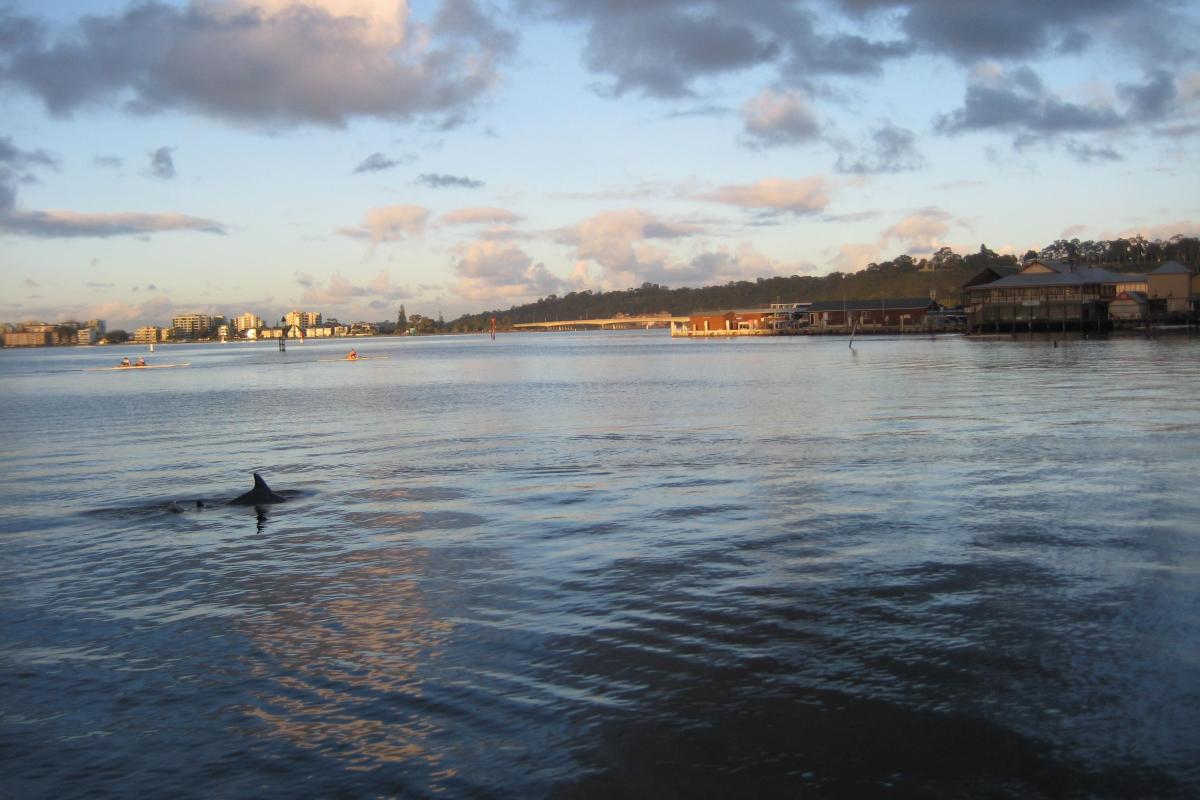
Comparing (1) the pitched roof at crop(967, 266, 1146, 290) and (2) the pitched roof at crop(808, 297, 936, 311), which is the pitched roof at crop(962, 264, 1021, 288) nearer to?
(1) the pitched roof at crop(967, 266, 1146, 290)

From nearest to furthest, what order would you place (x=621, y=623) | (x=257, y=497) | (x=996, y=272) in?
(x=621, y=623)
(x=257, y=497)
(x=996, y=272)

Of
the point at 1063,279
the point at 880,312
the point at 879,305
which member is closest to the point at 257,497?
the point at 1063,279

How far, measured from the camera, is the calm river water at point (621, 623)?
327 inches

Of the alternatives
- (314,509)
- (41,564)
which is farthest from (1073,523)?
(41,564)

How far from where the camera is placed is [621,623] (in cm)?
1187

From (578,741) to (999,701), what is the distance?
4.07m

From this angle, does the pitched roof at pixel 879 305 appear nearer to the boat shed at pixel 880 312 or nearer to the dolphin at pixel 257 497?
the boat shed at pixel 880 312

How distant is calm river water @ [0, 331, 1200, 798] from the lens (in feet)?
27.3

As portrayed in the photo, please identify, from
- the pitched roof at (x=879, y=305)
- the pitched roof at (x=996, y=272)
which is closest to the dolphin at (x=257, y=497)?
the pitched roof at (x=996, y=272)

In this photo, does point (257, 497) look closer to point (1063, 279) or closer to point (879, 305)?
point (1063, 279)

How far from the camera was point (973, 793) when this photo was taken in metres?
7.59

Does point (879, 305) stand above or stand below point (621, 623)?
above

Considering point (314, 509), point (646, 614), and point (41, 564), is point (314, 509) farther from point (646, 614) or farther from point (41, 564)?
point (646, 614)

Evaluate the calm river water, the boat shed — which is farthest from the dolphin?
the boat shed
